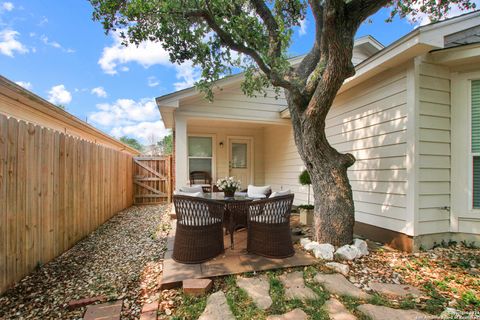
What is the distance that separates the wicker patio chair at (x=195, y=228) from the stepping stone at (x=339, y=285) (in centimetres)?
139

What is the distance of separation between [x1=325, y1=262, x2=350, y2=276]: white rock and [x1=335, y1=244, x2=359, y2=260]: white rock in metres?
0.21

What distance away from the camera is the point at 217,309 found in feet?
6.84

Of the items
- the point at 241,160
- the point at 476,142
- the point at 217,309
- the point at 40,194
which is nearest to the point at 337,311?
the point at 217,309

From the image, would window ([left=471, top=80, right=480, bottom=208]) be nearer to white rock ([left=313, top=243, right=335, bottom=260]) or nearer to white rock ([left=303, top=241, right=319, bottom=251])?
white rock ([left=313, top=243, right=335, bottom=260])

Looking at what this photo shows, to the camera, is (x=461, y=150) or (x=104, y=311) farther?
(x=461, y=150)

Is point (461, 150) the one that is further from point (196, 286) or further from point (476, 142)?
point (196, 286)

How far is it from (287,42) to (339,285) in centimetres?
339

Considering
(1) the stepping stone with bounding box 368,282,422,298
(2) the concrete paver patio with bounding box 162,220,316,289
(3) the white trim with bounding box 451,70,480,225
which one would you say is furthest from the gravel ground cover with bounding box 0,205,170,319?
(3) the white trim with bounding box 451,70,480,225

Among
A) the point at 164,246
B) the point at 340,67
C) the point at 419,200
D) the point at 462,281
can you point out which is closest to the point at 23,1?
the point at 164,246

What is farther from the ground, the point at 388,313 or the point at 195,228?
the point at 195,228

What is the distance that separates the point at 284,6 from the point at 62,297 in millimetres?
5636

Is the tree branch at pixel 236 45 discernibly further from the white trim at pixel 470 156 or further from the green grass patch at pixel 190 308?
the green grass patch at pixel 190 308

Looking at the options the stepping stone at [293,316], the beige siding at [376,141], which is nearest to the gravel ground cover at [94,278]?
the stepping stone at [293,316]

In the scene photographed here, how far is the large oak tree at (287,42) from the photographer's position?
2953mm
